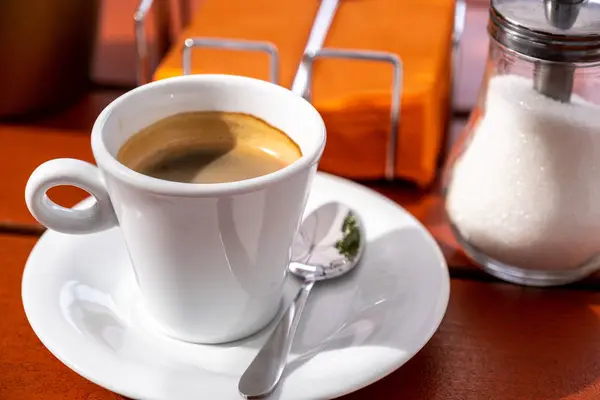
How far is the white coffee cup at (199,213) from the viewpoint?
16.2 inches

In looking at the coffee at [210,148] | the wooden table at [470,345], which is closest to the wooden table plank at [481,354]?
the wooden table at [470,345]

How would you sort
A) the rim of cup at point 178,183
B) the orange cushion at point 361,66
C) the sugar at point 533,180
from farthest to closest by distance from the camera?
the orange cushion at point 361,66, the sugar at point 533,180, the rim of cup at point 178,183

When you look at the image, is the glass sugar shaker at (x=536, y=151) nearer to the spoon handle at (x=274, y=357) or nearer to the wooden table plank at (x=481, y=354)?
the wooden table plank at (x=481, y=354)

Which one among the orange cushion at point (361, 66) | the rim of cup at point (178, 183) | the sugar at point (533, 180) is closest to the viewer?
the rim of cup at point (178, 183)

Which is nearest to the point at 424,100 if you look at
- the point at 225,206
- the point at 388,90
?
the point at 388,90

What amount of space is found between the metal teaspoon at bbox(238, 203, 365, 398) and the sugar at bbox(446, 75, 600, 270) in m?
0.08

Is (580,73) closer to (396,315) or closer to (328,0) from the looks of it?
(396,315)

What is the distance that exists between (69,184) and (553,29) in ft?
0.98

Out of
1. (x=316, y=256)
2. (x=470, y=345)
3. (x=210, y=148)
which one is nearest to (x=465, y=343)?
(x=470, y=345)

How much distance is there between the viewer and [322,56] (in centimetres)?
63

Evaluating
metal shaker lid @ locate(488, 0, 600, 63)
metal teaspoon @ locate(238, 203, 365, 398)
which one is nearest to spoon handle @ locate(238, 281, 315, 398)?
metal teaspoon @ locate(238, 203, 365, 398)

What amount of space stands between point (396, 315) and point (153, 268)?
147 millimetres

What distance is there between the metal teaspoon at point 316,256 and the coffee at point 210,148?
6 centimetres

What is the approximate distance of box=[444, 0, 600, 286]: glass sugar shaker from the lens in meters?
0.48
